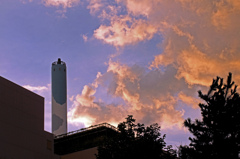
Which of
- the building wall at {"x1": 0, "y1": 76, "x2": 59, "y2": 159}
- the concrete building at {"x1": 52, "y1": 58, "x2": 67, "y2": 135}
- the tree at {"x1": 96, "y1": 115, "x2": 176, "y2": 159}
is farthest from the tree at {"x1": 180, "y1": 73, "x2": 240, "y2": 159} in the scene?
the concrete building at {"x1": 52, "y1": 58, "x2": 67, "y2": 135}

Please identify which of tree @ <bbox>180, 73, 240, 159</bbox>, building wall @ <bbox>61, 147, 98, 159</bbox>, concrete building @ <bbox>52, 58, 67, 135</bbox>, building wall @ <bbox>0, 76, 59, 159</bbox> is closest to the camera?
tree @ <bbox>180, 73, 240, 159</bbox>

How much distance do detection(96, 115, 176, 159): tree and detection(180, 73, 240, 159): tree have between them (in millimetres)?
4745

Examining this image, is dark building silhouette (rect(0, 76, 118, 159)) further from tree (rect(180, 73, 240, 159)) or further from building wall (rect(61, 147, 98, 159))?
tree (rect(180, 73, 240, 159))

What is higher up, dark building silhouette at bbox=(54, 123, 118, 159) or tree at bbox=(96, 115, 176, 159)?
dark building silhouette at bbox=(54, 123, 118, 159)

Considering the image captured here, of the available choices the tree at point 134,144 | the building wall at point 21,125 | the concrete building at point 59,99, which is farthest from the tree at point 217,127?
the concrete building at point 59,99

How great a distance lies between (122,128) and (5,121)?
1429 centimetres

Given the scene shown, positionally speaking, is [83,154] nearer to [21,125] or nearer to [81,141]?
[81,141]

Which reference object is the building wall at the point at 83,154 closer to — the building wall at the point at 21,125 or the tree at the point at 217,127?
the building wall at the point at 21,125

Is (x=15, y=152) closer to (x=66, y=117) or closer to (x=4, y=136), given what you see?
(x=4, y=136)

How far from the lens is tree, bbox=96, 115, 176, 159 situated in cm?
A: 4334

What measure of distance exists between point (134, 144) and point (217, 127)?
9.43 m

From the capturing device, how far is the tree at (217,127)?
37.5 m

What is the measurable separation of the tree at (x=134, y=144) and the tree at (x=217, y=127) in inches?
187

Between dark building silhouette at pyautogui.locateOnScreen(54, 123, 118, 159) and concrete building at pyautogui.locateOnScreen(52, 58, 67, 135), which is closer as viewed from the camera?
dark building silhouette at pyautogui.locateOnScreen(54, 123, 118, 159)
